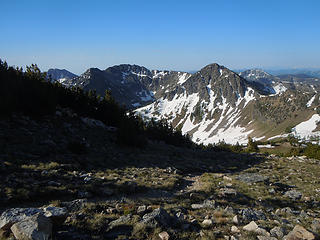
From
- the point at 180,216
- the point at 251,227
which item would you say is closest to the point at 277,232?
the point at 251,227

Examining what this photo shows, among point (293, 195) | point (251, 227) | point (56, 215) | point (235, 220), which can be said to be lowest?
point (293, 195)

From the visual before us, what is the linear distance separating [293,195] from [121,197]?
1055 centimetres

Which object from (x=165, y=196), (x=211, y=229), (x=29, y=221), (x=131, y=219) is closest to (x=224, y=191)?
(x=165, y=196)

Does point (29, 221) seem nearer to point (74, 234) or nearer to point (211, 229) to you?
point (74, 234)

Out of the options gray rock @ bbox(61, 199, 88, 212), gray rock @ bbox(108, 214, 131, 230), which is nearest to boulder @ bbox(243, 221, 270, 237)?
gray rock @ bbox(108, 214, 131, 230)

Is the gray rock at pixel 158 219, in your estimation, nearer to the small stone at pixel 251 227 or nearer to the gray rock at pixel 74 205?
the small stone at pixel 251 227

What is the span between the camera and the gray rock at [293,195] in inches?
480

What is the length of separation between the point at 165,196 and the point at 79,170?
6.02 meters

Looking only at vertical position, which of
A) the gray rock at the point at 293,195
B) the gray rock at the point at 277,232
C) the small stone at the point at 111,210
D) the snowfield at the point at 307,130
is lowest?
the snowfield at the point at 307,130

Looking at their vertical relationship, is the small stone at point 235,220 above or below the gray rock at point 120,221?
below

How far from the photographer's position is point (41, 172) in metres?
11.1

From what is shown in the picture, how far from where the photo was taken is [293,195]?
12.6 meters

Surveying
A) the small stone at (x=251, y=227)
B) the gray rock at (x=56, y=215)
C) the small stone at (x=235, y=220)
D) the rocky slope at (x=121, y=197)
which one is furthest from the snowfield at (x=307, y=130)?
the gray rock at (x=56, y=215)

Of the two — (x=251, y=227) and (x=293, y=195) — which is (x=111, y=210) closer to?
(x=251, y=227)
